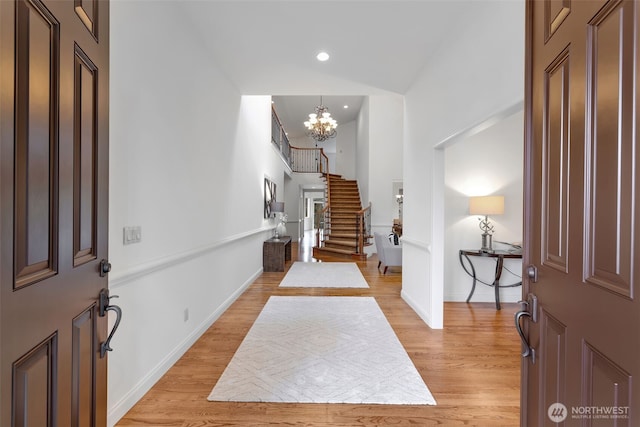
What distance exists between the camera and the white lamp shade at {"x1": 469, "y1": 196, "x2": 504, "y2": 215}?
12.9 feet

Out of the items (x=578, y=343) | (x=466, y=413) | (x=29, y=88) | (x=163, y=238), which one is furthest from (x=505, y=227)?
(x=29, y=88)

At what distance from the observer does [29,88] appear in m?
0.76

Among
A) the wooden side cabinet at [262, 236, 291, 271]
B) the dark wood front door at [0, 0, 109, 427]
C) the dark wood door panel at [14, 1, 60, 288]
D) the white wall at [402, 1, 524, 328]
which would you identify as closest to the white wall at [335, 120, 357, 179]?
the wooden side cabinet at [262, 236, 291, 271]

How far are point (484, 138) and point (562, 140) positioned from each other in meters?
3.73

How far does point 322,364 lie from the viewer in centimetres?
250

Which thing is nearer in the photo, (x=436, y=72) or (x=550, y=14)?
(x=550, y=14)

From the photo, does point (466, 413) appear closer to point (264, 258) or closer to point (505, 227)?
point (505, 227)

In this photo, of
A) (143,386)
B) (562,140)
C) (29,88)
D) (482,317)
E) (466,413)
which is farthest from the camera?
(482,317)

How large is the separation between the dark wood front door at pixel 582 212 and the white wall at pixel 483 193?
3303mm

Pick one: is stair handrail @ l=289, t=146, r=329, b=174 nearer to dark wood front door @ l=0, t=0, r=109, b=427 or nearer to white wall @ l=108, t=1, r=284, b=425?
white wall @ l=108, t=1, r=284, b=425

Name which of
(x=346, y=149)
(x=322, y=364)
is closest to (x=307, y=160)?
(x=346, y=149)

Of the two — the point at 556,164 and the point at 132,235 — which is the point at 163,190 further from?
the point at 556,164

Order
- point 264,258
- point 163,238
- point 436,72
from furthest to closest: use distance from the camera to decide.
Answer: point 264,258, point 436,72, point 163,238
